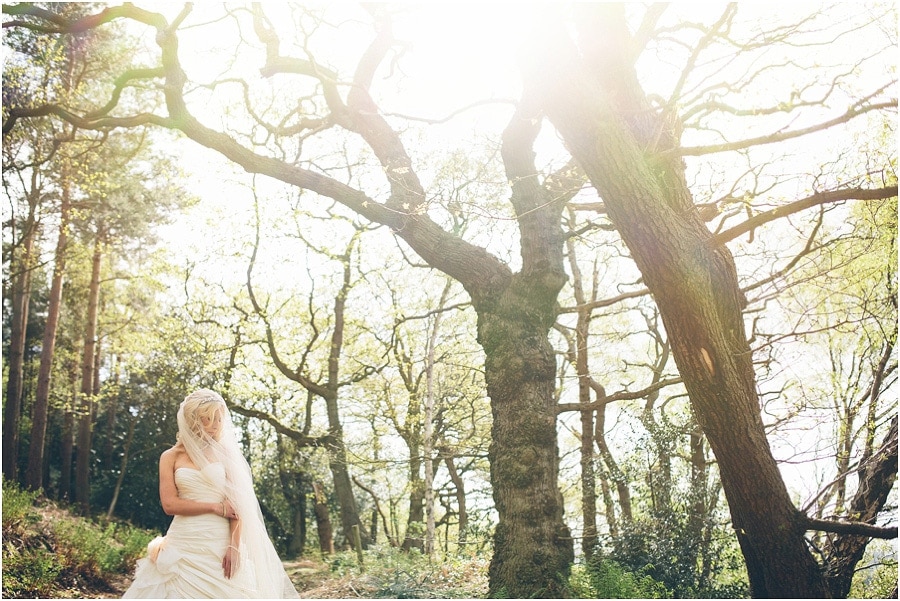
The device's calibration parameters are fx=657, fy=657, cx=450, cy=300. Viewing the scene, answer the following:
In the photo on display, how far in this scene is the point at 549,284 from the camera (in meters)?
6.00

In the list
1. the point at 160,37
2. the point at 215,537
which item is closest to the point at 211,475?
the point at 215,537

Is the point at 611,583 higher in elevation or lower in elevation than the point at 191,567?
lower

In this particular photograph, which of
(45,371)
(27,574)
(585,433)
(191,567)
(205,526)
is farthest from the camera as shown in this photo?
(45,371)

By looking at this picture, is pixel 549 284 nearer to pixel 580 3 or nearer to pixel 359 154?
pixel 580 3

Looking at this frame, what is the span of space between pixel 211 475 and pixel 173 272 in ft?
40.6

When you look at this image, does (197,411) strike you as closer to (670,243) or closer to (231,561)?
(231,561)

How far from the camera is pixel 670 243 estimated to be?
3.76 meters

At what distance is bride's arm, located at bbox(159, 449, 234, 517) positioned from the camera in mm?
3688

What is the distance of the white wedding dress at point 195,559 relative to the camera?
3611mm

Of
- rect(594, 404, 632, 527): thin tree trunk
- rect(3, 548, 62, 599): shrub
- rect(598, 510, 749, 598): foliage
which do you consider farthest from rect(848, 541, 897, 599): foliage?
rect(3, 548, 62, 599): shrub

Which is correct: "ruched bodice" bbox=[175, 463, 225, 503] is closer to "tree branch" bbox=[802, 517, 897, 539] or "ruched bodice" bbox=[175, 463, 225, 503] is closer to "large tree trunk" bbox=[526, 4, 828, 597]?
"large tree trunk" bbox=[526, 4, 828, 597]

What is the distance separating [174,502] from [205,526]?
223mm

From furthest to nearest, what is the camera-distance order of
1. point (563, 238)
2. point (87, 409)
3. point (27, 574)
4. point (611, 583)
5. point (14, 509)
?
point (87, 409), point (14, 509), point (27, 574), point (563, 238), point (611, 583)

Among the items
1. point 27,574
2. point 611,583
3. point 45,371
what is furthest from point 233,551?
point 45,371
